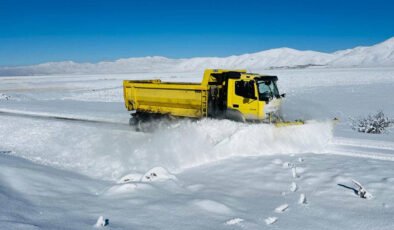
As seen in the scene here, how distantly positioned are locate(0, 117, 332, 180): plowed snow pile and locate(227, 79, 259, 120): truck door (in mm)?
702

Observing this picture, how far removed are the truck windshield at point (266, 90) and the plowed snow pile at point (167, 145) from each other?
4.28 ft

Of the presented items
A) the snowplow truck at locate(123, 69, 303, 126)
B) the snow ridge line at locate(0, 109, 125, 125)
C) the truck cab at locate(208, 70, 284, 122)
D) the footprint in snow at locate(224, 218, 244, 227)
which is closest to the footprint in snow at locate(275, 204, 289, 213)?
the footprint in snow at locate(224, 218, 244, 227)

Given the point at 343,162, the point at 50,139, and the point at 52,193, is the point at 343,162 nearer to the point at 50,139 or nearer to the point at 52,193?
the point at 52,193

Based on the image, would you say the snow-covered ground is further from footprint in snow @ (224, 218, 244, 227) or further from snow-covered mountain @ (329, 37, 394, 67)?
snow-covered mountain @ (329, 37, 394, 67)

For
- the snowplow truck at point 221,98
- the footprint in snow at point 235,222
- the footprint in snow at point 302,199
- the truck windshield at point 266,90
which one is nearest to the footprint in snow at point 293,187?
the footprint in snow at point 302,199

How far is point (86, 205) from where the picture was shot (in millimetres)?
5527

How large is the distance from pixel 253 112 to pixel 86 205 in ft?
24.9

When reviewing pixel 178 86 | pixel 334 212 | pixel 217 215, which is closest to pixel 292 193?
pixel 334 212

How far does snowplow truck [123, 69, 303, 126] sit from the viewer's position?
12148 mm

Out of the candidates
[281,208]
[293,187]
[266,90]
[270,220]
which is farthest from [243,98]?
[270,220]

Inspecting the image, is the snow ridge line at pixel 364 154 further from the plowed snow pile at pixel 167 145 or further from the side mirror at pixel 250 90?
the side mirror at pixel 250 90

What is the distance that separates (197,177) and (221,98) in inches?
208

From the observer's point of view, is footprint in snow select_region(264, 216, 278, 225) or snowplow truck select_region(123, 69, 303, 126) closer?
footprint in snow select_region(264, 216, 278, 225)

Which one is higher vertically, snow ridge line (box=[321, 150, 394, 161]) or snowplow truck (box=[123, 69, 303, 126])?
snowplow truck (box=[123, 69, 303, 126])
